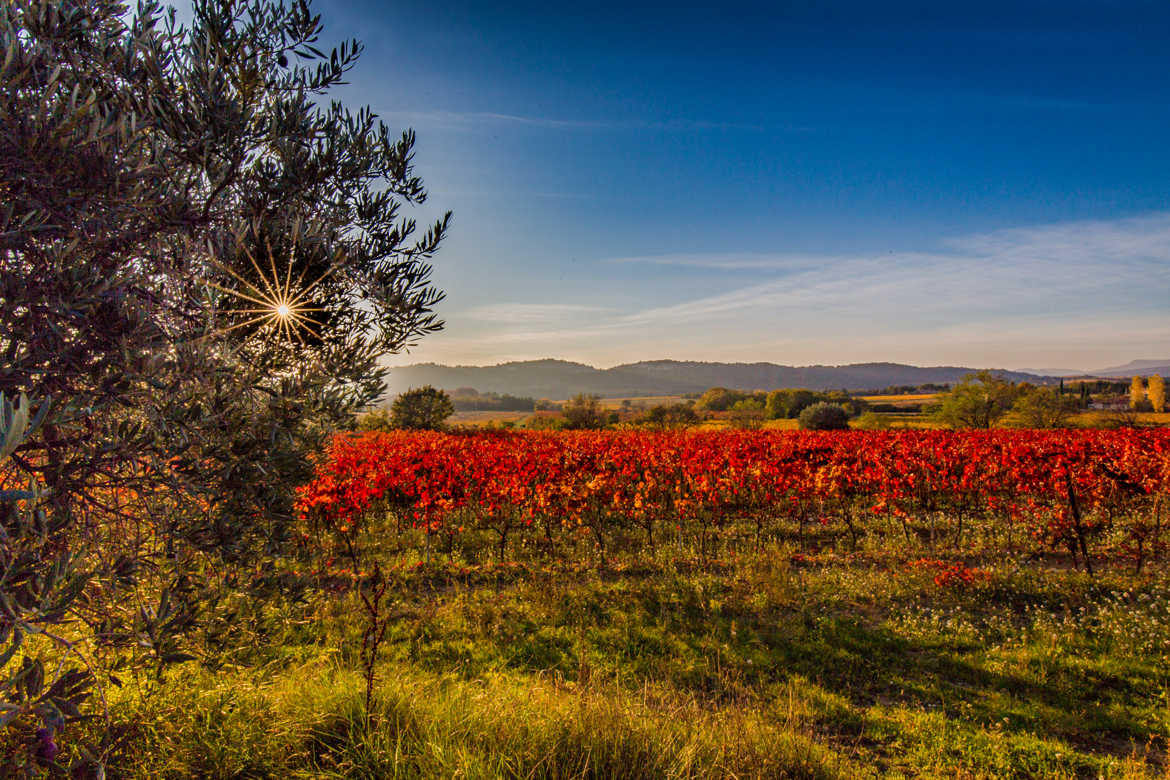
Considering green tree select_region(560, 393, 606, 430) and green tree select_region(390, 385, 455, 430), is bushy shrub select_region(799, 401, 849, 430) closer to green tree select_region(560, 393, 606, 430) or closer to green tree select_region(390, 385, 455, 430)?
green tree select_region(560, 393, 606, 430)

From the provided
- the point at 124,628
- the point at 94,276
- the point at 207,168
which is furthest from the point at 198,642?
the point at 207,168

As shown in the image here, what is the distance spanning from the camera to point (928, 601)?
8359mm

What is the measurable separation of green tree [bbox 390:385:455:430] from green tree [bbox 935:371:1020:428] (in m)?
34.2

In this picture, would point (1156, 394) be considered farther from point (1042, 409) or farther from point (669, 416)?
point (669, 416)

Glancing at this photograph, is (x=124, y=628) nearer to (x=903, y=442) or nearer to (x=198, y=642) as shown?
(x=198, y=642)

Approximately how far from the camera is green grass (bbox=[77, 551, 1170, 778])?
3.63m

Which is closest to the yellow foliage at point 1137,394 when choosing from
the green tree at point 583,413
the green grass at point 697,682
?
the green tree at point 583,413

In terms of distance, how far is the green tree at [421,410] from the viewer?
3266 centimetres

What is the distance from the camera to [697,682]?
19.9 feet

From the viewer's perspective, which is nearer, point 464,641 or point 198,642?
point 198,642

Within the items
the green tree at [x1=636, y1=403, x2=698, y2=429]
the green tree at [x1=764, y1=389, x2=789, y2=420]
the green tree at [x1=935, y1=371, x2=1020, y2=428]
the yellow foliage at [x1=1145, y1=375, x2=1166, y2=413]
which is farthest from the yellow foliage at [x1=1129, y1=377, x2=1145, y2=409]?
the green tree at [x1=636, y1=403, x2=698, y2=429]

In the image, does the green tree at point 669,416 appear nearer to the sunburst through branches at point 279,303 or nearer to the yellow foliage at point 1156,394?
the sunburst through branches at point 279,303

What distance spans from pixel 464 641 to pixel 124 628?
438 centimetres

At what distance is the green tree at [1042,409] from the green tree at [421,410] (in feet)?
119
